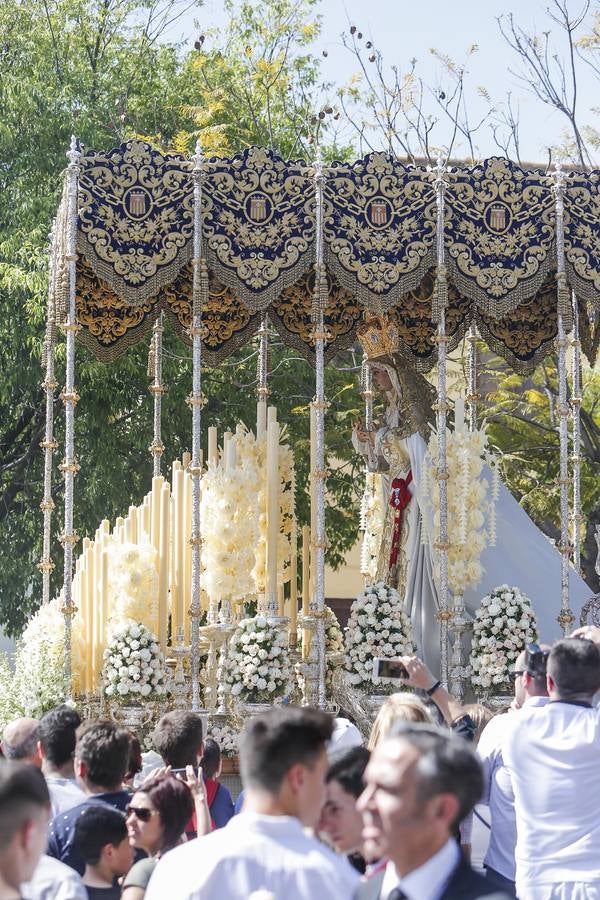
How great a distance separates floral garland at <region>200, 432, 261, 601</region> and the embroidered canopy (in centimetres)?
144

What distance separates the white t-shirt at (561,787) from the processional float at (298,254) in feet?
21.1

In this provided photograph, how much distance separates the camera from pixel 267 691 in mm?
12102

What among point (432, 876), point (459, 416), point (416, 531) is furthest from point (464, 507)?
point (432, 876)

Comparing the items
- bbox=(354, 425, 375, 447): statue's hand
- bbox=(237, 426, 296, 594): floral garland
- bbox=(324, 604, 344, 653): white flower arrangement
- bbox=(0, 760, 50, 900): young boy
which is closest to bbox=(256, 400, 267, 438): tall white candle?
bbox=(237, 426, 296, 594): floral garland

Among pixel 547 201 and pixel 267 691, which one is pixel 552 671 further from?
pixel 547 201

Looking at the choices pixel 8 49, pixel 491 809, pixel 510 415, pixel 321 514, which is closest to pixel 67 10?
pixel 8 49

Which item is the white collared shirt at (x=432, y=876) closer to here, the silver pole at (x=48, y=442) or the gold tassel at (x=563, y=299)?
the silver pole at (x=48, y=442)

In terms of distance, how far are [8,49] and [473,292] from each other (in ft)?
40.5

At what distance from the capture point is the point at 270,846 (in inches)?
167

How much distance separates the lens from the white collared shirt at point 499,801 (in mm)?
6859

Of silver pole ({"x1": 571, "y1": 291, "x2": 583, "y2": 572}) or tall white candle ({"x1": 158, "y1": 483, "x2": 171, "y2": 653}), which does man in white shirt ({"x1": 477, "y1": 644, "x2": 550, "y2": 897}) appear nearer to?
tall white candle ({"x1": 158, "y1": 483, "x2": 171, "y2": 653})

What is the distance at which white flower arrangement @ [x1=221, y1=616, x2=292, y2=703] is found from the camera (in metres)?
12.1

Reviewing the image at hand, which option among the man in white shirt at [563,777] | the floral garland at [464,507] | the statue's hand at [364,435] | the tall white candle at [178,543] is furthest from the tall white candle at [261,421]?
the man in white shirt at [563,777]

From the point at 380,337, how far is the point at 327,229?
163 centimetres
